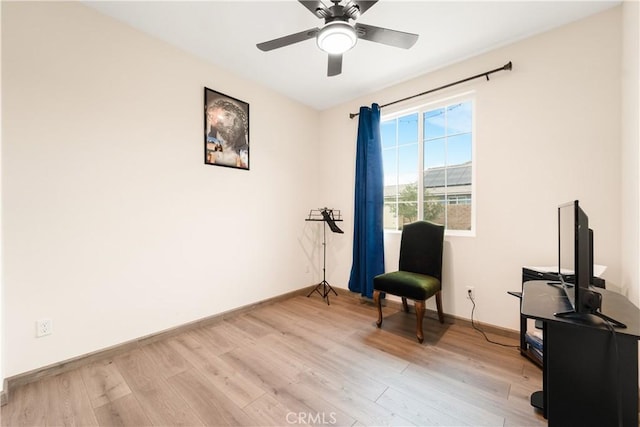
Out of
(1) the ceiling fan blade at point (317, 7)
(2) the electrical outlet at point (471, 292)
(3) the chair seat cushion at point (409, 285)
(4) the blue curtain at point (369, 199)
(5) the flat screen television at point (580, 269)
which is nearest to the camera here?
(5) the flat screen television at point (580, 269)

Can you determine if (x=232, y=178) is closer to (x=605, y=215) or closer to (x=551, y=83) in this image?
(x=551, y=83)

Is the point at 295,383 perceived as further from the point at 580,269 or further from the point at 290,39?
the point at 290,39

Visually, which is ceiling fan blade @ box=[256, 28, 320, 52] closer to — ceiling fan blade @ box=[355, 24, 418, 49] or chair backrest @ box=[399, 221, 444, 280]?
ceiling fan blade @ box=[355, 24, 418, 49]

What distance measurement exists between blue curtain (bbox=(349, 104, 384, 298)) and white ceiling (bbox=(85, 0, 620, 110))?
0.61 m

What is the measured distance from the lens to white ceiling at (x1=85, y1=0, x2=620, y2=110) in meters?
1.92

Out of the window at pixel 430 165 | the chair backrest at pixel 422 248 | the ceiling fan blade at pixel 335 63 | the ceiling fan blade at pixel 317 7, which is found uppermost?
the ceiling fan blade at pixel 317 7

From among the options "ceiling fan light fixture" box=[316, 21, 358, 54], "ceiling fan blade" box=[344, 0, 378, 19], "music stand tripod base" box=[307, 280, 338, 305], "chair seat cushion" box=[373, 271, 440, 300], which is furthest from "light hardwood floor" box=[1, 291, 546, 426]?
"ceiling fan blade" box=[344, 0, 378, 19]

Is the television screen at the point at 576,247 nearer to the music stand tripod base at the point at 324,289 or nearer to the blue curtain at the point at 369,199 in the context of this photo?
the blue curtain at the point at 369,199

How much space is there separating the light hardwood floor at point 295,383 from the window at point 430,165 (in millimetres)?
1248

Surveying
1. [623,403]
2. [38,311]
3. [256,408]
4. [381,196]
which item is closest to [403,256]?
[381,196]

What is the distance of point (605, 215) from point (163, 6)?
12.1 feet

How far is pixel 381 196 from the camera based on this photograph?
124 inches

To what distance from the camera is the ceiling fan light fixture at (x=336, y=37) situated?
164 centimetres

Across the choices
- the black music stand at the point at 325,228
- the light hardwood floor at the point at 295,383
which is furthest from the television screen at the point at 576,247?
the black music stand at the point at 325,228
